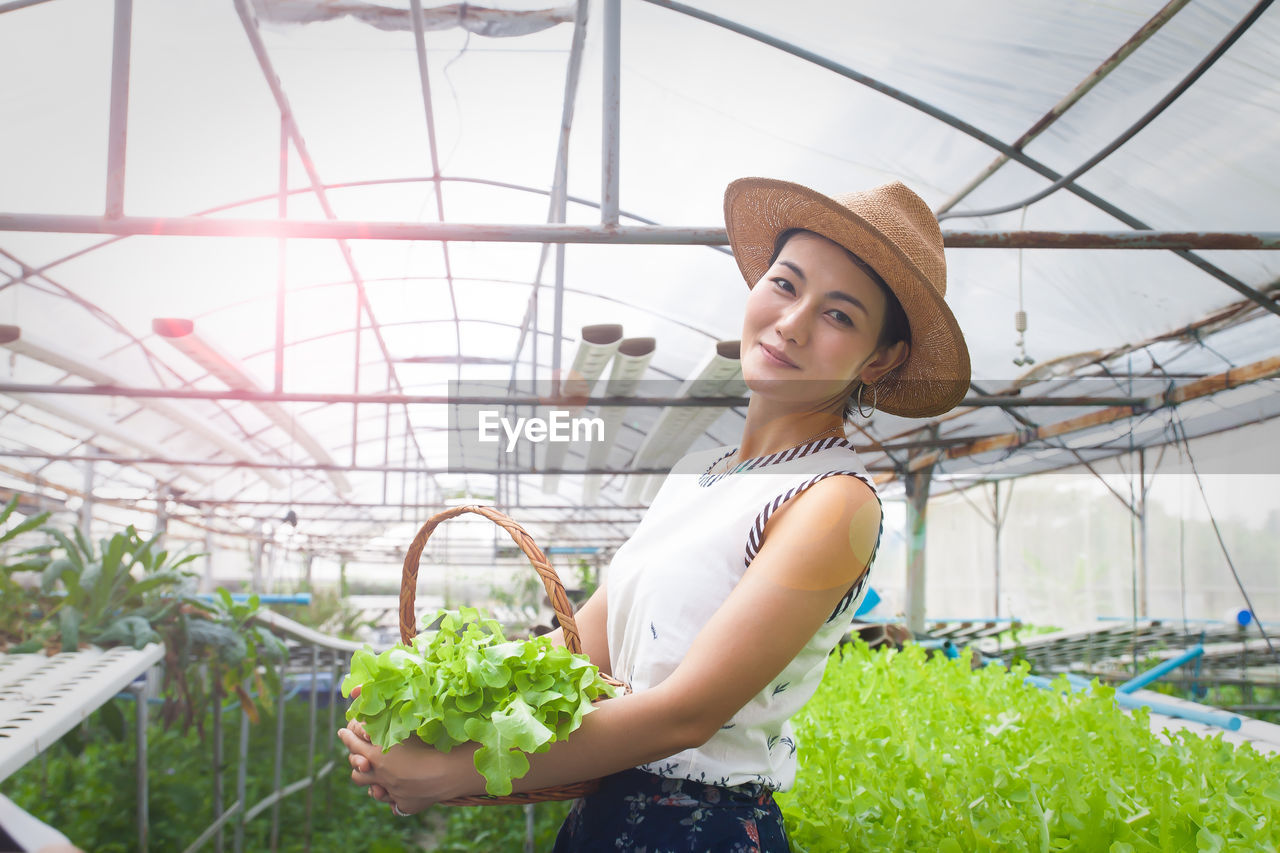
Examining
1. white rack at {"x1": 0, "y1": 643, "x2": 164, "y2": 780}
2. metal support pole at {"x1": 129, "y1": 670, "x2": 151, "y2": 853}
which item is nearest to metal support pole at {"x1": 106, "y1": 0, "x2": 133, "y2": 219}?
white rack at {"x1": 0, "y1": 643, "x2": 164, "y2": 780}

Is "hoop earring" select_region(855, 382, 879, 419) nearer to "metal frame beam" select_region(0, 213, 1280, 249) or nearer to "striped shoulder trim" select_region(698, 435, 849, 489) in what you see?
"striped shoulder trim" select_region(698, 435, 849, 489)

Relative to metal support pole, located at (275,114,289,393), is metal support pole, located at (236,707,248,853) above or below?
below

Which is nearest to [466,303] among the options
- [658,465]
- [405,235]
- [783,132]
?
[658,465]

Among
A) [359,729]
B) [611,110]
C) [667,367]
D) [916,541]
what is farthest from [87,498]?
[359,729]

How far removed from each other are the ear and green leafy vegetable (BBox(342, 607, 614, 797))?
537mm

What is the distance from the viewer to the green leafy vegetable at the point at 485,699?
31.2 inches

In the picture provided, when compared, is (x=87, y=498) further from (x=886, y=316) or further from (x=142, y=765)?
(x=886, y=316)

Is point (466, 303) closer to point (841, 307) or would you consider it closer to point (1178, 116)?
point (1178, 116)

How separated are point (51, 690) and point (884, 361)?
1996mm

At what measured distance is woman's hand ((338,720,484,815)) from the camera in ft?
2.68

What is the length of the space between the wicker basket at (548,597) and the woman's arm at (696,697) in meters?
0.05

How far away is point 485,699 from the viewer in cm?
87

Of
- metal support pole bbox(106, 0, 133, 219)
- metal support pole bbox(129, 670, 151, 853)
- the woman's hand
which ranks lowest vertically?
metal support pole bbox(129, 670, 151, 853)

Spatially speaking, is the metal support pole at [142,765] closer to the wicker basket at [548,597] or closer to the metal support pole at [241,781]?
the metal support pole at [241,781]
